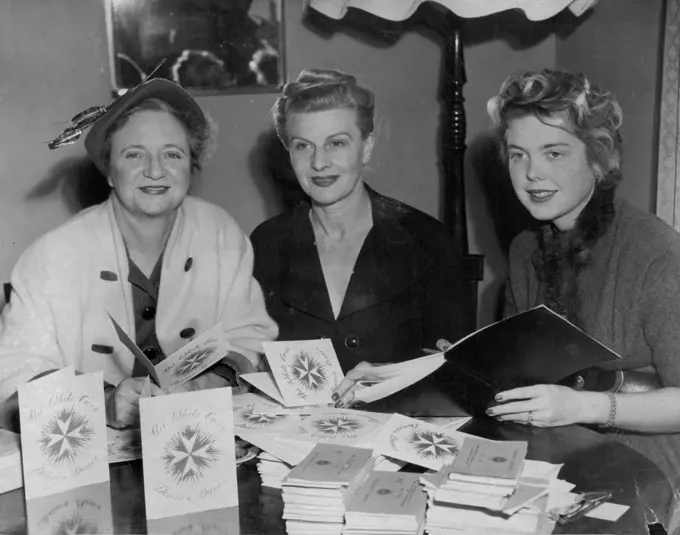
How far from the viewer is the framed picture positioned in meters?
1.88

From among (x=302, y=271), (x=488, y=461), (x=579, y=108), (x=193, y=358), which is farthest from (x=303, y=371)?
(x=579, y=108)

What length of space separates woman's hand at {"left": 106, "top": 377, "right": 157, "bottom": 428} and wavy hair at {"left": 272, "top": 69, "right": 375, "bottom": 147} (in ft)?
2.60

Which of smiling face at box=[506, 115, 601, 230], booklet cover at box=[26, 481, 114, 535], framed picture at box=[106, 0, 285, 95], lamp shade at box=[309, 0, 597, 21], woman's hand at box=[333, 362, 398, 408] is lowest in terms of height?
booklet cover at box=[26, 481, 114, 535]

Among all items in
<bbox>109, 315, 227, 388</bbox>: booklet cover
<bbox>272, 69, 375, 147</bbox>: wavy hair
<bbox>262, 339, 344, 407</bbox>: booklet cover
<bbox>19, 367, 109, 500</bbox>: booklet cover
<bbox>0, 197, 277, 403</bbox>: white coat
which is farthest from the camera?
<bbox>272, 69, 375, 147</bbox>: wavy hair

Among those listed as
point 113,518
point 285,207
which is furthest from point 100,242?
point 113,518

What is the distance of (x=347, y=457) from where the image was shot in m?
1.29

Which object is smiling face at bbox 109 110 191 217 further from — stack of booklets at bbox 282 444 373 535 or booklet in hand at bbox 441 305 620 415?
stack of booklets at bbox 282 444 373 535

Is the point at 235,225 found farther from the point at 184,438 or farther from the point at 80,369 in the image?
the point at 184,438

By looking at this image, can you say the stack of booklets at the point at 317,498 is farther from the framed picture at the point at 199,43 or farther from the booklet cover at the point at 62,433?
the framed picture at the point at 199,43

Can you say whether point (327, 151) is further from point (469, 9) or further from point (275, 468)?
point (275, 468)

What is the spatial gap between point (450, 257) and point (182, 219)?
2.48 feet

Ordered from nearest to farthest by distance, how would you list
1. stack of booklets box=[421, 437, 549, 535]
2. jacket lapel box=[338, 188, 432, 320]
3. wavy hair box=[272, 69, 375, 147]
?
stack of booklets box=[421, 437, 549, 535], wavy hair box=[272, 69, 375, 147], jacket lapel box=[338, 188, 432, 320]

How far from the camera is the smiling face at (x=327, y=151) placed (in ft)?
6.79

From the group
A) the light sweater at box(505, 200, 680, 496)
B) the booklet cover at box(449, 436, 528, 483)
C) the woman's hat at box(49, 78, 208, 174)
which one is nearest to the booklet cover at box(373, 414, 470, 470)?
the booklet cover at box(449, 436, 528, 483)
